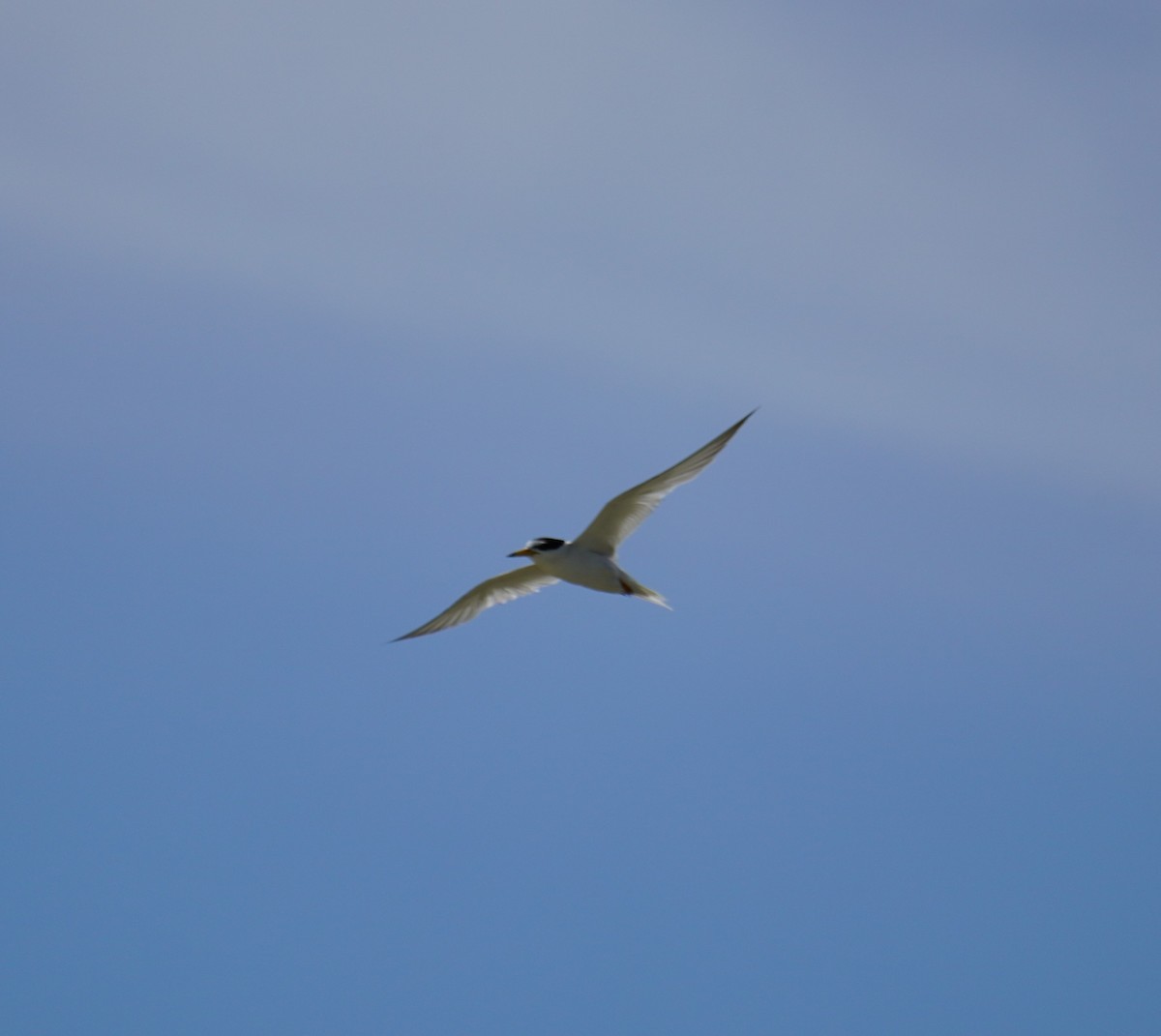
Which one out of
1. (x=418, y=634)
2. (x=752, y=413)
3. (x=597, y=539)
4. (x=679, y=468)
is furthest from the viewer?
(x=418, y=634)

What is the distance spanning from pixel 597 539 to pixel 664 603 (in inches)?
48.3

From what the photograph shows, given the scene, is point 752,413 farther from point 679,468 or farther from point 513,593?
point 513,593

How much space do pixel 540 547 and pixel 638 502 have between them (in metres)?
1.58

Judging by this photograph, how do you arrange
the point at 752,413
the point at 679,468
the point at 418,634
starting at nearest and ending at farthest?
the point at 752,413
the point at 679,468
the point at 418,634

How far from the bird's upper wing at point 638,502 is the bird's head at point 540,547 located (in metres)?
0.32

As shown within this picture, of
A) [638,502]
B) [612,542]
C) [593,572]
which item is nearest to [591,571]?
[593,572]

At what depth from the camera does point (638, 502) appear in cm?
1569

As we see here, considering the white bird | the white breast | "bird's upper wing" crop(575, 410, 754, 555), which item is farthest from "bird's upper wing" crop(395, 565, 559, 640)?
"bird's upper wing" crop(575, 410, 754, 555)

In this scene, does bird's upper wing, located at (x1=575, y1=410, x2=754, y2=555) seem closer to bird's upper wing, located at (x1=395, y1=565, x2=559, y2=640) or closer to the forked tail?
the forked tail

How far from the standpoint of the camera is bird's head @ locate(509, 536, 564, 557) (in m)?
16.4

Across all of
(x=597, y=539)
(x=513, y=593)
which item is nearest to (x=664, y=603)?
(x=597, y=539)

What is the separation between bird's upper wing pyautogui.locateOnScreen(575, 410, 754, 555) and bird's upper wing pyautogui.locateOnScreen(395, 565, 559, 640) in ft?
6.06

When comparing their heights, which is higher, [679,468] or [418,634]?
[679,468]

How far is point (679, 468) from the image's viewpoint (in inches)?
589
